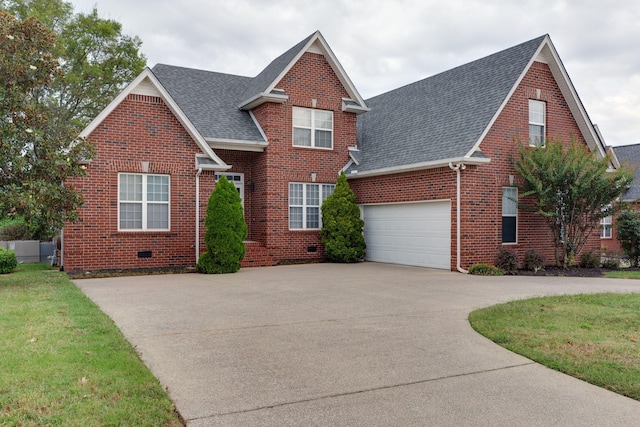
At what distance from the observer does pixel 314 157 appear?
1902cm

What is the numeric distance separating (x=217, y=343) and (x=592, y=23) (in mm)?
14189

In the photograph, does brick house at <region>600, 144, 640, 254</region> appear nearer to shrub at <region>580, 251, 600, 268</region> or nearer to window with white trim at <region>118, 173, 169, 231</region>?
shrub at <region>580, 251, 600, 268</region>

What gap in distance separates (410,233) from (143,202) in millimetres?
8528

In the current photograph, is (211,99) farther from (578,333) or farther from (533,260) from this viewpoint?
(578,333)

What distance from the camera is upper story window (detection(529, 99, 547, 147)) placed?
17125 millimetres

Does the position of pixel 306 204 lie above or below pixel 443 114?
below

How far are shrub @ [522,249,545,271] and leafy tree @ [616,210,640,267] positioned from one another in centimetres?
366

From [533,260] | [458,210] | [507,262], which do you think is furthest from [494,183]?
→ [533,260]

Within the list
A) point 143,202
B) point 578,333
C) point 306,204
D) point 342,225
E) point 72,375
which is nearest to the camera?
point 72,375

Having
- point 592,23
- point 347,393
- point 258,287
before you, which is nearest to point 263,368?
point 347,393

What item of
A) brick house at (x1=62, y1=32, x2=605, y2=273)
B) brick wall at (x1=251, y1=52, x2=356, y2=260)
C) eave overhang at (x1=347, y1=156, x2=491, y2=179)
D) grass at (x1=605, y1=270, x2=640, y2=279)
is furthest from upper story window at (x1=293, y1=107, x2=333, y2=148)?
grass at (x1=605, y1=270, x2=640, y2=279)

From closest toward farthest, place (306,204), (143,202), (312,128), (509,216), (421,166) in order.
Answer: (143,202), (421,166), (509,216), (306,204), (312,128)

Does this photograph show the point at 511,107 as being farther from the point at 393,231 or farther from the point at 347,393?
the point at 347,393

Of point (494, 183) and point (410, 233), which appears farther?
point (410, 233)
